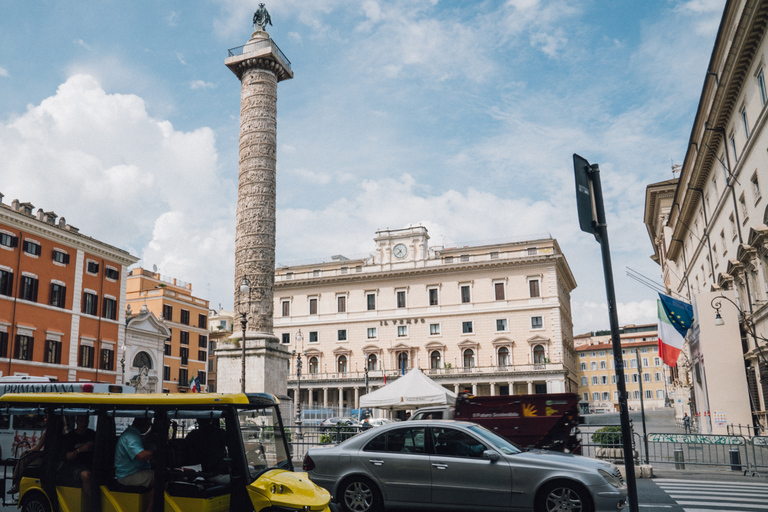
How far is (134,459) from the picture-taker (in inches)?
263

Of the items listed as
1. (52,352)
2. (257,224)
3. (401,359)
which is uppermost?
(257,224)

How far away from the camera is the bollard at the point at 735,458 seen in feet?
50.3

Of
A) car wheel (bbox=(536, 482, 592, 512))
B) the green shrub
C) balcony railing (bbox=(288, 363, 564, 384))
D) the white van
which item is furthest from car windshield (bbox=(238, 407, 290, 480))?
balcony railing (bbox=(288, 363, 564, 384))

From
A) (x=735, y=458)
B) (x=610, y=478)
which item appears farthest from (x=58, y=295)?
(x=610, y=478)

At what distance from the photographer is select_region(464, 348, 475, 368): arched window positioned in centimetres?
6147

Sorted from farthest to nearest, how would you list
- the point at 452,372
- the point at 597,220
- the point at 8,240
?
the point at 452,372
the point at 8,240
the point at 597,220

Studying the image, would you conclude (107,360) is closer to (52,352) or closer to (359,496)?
(52,352)

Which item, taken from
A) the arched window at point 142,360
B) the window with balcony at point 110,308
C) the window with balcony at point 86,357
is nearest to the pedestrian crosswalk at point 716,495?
the window with balcony at point 86,357

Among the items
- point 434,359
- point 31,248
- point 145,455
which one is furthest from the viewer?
point 434,359

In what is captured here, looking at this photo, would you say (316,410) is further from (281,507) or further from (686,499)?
(281,507)

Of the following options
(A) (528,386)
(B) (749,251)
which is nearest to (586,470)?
(B) (749,251)

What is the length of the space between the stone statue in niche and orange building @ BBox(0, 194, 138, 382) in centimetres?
1595

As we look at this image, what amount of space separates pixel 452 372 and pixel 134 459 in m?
55.9

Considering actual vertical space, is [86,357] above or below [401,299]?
below
